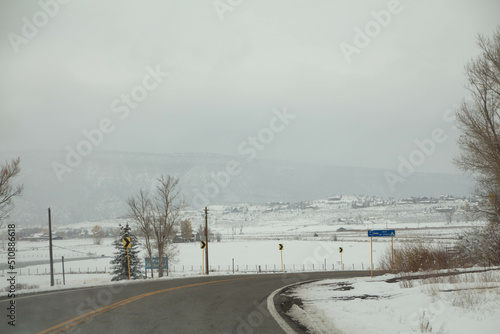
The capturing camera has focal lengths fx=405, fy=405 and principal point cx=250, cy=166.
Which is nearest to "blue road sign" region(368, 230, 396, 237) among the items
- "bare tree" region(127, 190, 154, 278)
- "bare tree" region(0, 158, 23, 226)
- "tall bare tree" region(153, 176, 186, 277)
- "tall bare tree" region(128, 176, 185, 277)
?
"bare tree" region(0, 158, 23, 226)

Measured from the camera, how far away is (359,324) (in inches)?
346

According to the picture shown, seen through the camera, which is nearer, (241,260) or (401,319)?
(401,319)

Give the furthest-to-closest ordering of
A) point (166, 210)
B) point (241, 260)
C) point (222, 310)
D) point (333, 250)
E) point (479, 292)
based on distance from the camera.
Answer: point (333, 250) → point (241, 260) → point (166, 210) → point (222, 310) → point (479, 292)

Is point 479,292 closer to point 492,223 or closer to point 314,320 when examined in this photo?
point 314,320

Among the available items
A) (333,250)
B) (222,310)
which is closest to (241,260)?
(333,250)

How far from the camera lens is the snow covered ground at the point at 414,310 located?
743cm

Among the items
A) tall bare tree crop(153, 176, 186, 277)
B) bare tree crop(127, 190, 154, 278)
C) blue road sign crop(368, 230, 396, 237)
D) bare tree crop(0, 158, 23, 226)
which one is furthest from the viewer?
bare tree crop(127, 190, 154, 278)

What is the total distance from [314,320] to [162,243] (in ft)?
137

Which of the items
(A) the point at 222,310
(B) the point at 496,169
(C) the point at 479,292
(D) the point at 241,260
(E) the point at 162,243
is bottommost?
(D) the point at 241,260

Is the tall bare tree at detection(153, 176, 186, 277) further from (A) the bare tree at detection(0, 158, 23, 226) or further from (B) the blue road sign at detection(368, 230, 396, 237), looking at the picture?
(B) the blue road sign at detection(368, 230, 396, 237)

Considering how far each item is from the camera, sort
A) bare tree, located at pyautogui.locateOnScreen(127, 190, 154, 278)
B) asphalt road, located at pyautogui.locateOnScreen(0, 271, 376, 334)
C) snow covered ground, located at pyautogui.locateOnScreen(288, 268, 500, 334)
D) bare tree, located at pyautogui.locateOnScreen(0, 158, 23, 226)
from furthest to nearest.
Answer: bare tree, located at pyautogui.locateOnScreen(127, 190, 154, 278) < bare tree, located at pyautogui.locateOnScreen(0, 158, 23, 226) < asphalt road, located at pyautogui.locateOnScreen(0, 271, 376, 334) < snow covered ground, located at pyautogui.locateOnScreen(288, 268, 500, 334)

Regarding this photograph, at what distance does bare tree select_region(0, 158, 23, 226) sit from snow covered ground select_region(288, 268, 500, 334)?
21417 mm

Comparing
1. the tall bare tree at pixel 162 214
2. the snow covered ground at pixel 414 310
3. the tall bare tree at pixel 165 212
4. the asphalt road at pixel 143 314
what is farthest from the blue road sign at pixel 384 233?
the tall bare tree at pixel 165 212

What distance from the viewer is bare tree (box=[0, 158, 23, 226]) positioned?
2548cm
